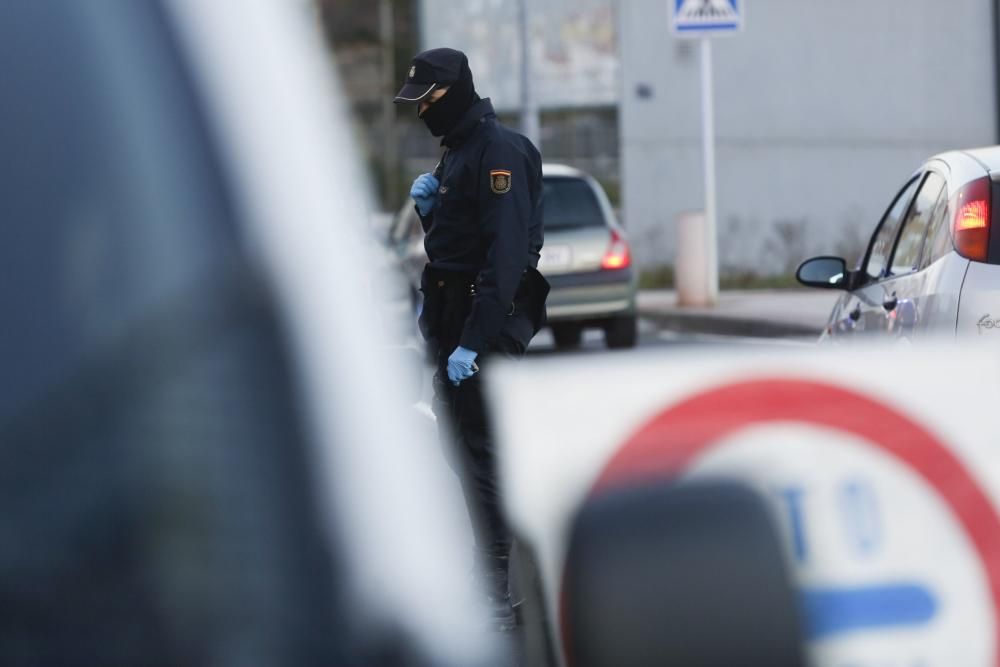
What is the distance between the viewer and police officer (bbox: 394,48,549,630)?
422 centimetres

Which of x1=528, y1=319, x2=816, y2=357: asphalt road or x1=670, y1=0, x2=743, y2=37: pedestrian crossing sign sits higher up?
x1=670, y1=0, x2=743, y2=37: pedestrian crossing sign

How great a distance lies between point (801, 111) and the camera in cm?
3028

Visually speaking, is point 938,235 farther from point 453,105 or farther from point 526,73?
point 526,73

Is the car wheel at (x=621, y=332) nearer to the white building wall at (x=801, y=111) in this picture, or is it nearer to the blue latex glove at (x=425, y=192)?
the blue latex glove at (x=425, y=192)

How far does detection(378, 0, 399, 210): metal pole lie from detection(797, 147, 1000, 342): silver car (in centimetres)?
1709

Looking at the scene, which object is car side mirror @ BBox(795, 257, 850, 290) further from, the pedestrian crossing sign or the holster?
the pedestrian crossing sign

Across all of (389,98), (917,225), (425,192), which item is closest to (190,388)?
(425,192)

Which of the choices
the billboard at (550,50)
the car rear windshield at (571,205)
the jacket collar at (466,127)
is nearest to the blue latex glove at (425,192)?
the jacket collar at (466,127)

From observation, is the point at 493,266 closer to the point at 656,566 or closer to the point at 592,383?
the point at 592,383

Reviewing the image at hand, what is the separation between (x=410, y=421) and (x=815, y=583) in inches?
12.9

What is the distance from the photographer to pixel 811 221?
99.0 ft

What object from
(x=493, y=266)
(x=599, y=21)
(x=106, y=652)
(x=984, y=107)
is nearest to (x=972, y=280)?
(x=493, y=266)

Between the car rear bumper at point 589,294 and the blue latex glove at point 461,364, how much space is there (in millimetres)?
8961

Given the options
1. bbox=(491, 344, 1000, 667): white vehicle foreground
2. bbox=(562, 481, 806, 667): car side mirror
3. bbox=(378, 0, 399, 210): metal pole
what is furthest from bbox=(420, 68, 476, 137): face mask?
bbox=(378, 0, 399, 210): metal pole
